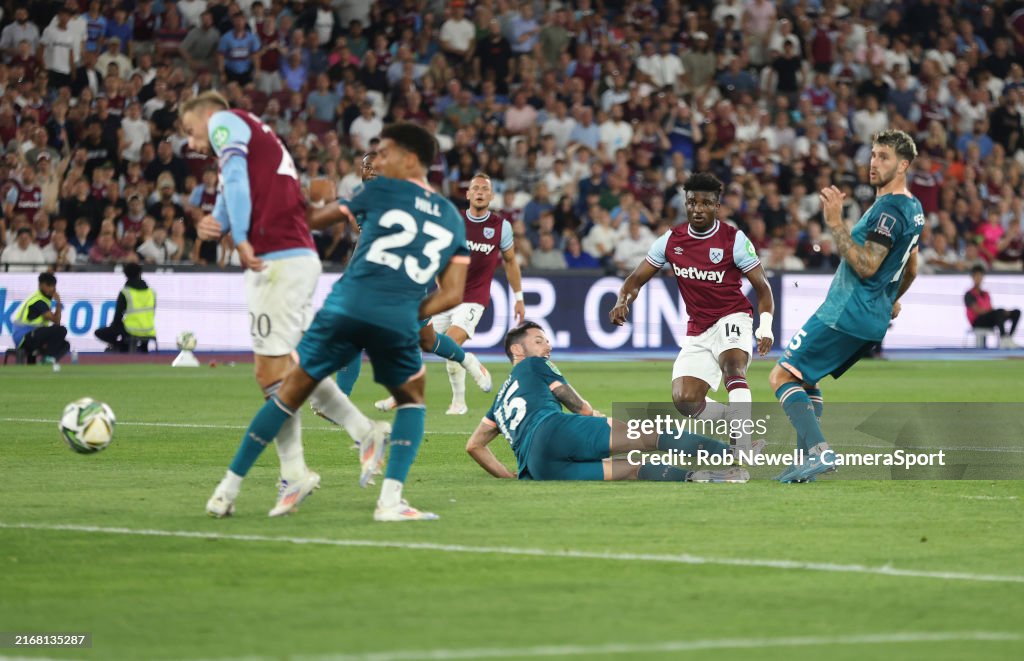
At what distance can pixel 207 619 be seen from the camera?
6.22 metres

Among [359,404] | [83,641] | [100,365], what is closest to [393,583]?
[83,641]

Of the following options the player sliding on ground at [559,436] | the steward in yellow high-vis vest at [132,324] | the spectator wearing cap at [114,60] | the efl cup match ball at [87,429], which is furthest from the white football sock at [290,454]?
the spectator wearing cap at [114,60]

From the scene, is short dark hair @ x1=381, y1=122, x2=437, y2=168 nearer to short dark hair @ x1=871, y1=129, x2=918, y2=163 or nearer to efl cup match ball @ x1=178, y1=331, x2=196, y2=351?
short dark hair @ x1=871, y1=129, x2=918, y2=163

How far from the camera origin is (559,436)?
1094cm

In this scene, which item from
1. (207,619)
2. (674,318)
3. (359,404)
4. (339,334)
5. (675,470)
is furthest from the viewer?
(674,318)

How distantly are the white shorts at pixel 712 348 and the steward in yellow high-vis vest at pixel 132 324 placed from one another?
14.5m

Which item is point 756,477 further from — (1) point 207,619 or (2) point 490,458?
(1) point 207,619

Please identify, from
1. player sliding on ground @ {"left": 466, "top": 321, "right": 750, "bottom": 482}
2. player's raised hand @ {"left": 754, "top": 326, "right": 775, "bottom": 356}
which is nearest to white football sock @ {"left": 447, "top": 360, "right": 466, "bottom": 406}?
player's raised hand @ {"left": 754, "top": 326, "right": 775, "bottom": 356}

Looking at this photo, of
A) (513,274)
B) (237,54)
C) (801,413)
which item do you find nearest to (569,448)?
(801,413)

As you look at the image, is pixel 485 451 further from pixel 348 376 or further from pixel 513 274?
pixel 513 274

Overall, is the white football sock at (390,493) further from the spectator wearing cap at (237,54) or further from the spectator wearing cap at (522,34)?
the spectator wearing cap at (522,34)

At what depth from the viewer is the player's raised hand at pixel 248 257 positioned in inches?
358

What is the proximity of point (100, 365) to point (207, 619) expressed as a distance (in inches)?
786

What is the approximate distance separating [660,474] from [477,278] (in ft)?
24.2
